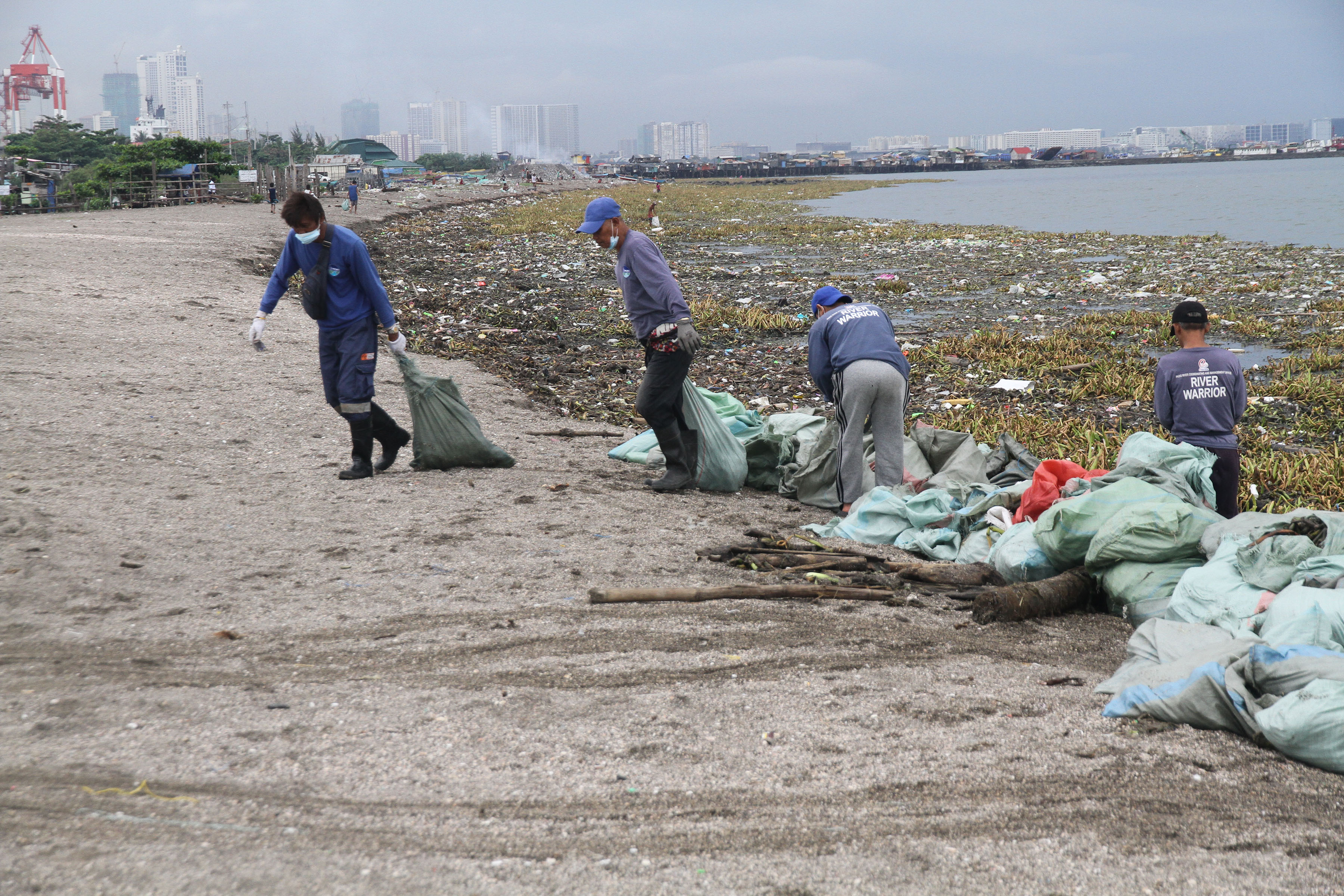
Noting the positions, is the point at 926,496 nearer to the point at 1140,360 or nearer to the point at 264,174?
the point at 1140,360

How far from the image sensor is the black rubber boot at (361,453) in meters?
5.29

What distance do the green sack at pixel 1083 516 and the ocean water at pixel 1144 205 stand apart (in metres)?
20.5

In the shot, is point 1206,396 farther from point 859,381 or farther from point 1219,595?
point 859,381

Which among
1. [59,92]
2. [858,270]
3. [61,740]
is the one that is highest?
[59,92]

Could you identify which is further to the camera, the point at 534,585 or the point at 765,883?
the point at 534,585

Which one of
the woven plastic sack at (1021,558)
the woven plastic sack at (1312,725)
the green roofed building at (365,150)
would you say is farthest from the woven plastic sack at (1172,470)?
the green roofed building at (365,150)

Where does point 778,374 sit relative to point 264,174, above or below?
below

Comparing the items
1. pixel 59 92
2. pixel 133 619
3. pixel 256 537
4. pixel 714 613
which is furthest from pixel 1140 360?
pixel 59 92

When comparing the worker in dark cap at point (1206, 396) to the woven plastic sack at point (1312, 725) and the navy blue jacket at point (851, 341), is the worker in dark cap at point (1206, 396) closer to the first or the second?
the navy blue jacket at point (851, 341)

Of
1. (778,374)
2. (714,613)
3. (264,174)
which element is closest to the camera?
(714,613)

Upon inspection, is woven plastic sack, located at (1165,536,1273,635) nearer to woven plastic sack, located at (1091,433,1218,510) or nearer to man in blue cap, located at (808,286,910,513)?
woven plastic sack, located at (1091,433,1218,510)

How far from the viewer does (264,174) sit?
4272cm

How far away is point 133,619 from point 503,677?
1.37 m

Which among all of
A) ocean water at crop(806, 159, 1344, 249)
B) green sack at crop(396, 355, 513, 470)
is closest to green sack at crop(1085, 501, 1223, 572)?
green sack at crop(396, 355, 513, 470)
